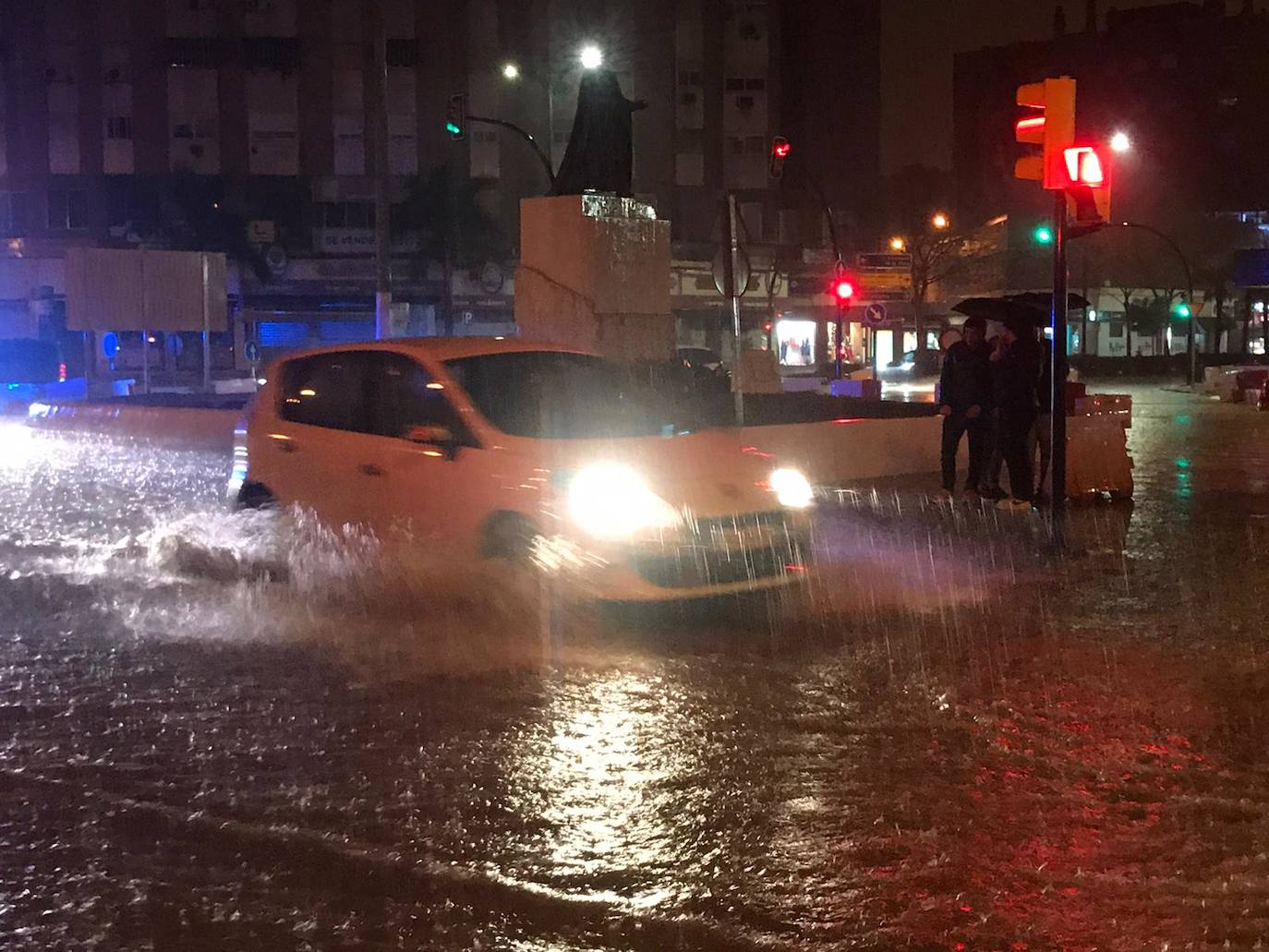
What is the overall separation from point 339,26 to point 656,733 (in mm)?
61102

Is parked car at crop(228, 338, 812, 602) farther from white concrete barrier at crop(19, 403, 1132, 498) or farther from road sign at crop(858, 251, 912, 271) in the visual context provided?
road sign at crop(858, 251, 912, 271)

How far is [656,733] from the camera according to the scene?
5992 millimetres

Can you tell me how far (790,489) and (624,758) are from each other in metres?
3.51

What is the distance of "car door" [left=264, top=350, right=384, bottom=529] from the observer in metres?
8.95

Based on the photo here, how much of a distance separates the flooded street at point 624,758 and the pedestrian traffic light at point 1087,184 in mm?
2766

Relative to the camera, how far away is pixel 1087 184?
10836 millimetres

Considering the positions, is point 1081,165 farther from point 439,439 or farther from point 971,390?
point 439,439

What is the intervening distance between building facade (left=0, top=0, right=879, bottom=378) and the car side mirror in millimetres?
49900

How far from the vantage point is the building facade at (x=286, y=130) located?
58.7 meters

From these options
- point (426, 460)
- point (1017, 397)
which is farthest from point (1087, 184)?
point (426, 460)

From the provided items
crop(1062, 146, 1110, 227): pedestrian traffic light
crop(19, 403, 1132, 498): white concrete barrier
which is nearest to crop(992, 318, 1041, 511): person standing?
crop(19, 403, 1132, 498): white concrete barrier

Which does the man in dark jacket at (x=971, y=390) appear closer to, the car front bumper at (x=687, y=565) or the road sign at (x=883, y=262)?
the car front bumper at (x=687, y=565)

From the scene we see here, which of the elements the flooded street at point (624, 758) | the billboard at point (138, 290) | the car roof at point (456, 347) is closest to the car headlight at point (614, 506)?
the flooded street at point (624, 758)

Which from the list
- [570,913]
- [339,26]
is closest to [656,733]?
[570,913]
